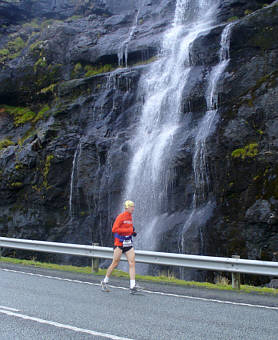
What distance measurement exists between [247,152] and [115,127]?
8650mm

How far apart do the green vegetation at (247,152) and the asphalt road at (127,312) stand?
6787mm

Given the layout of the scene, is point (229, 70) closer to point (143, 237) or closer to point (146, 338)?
point (143, 237)

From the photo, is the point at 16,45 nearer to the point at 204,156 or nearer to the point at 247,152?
the point at 204,156

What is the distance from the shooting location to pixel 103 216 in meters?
18.0

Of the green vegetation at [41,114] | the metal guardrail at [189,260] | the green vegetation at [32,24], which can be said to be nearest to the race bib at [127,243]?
the metal guardrail at [189,260]

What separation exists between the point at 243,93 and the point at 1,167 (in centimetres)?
1429

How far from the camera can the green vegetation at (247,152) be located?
13.7 metres

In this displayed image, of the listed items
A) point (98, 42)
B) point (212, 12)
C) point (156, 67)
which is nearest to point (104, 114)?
point (156, 67)

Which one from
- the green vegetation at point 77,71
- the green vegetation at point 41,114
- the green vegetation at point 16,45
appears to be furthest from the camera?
the green vegetation at point 16,45


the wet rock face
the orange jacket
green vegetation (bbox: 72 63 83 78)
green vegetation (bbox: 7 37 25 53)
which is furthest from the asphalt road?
green vegetation (bbox: 7 37 25 53)

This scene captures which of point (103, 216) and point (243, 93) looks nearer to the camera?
point (243, 93)

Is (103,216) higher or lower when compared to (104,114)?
lower

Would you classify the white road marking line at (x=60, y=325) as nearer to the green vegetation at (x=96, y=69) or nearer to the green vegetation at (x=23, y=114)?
the green vegetation at (x=23, y=114)

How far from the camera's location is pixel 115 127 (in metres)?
20.5
